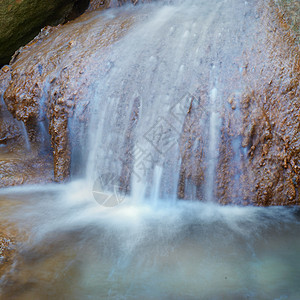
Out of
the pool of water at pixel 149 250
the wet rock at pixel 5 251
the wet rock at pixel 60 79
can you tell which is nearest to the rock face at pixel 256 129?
the wet rock at pixel 60 79

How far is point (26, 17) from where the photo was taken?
202 inches

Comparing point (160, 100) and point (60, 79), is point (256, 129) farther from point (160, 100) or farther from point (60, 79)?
point (60, 79)

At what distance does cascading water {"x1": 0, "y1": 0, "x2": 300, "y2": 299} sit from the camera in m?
2.26

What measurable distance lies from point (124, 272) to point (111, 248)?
0.28 metres

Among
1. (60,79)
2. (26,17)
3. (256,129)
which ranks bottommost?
(256,129)

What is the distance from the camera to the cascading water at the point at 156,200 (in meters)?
2.26

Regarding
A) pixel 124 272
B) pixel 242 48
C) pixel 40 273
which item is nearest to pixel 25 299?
pixel 40 273

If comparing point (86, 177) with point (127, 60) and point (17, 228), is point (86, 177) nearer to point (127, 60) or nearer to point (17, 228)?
point (17, 228)

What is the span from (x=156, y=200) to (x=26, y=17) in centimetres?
360

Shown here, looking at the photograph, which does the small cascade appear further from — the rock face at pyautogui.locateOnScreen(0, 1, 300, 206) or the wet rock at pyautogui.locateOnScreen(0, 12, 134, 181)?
the wet rock at pyautogui.locateOnScreen(0, 12, 134, 181)

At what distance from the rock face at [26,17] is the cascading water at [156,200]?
1897 millimetres

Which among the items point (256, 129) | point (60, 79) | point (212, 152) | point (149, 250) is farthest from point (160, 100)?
point (149, 250)

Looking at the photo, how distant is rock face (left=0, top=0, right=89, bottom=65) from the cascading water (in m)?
1.90

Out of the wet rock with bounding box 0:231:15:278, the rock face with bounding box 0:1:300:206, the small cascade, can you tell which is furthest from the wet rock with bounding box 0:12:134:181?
the small cascade
